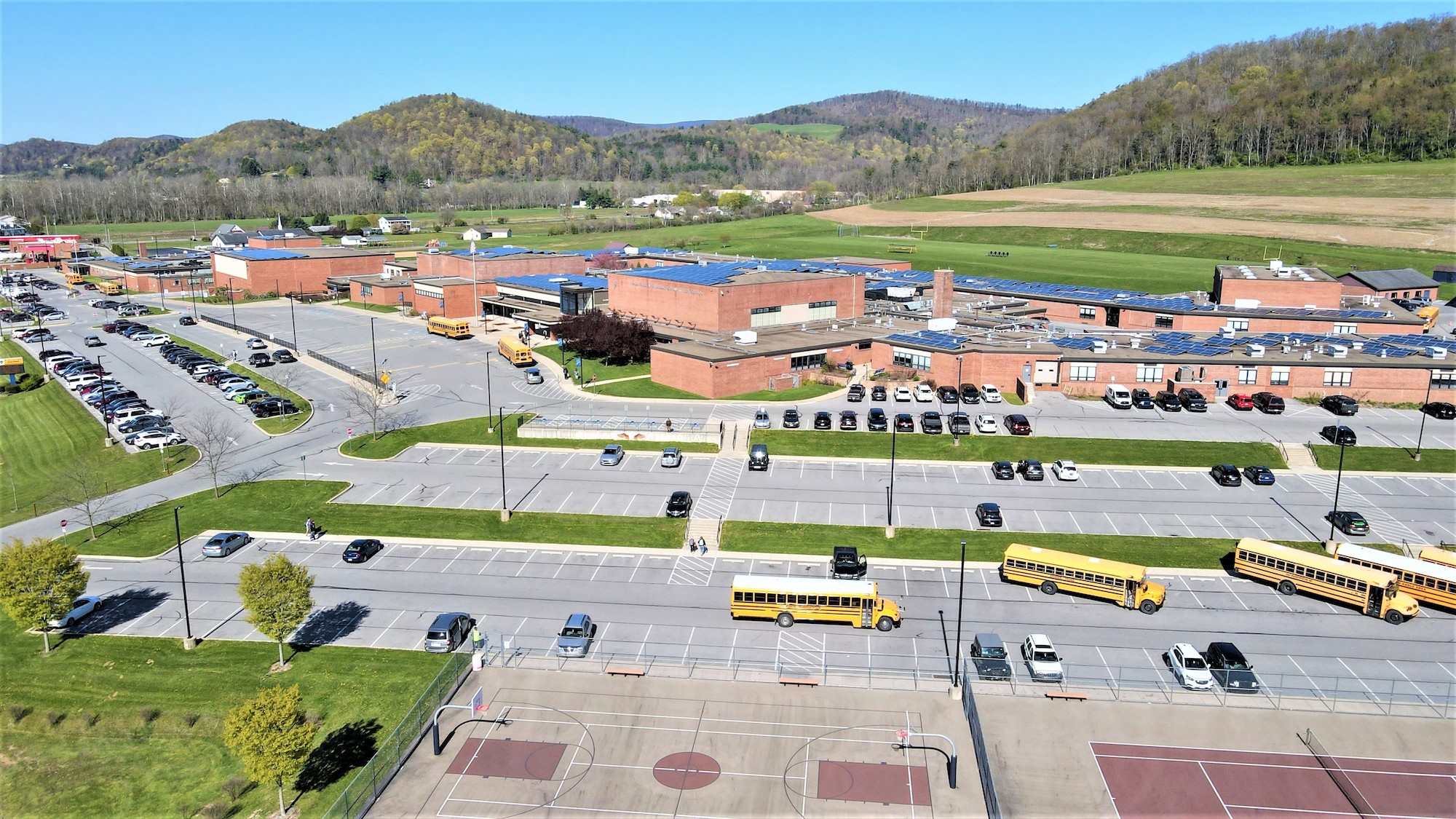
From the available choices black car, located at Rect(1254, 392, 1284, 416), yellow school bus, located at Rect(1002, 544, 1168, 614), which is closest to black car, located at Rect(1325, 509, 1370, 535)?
yellow school bus, located at Rect(1002, 544, 1168, 614)

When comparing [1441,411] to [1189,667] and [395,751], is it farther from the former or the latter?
[395,751]

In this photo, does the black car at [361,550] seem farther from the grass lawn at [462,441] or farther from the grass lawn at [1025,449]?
the grass lawn at [1025,449]

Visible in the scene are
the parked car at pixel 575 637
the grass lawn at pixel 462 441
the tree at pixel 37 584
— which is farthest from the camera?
the grass lawn at pixel 462 441

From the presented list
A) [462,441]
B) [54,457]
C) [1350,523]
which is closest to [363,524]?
[462,441]

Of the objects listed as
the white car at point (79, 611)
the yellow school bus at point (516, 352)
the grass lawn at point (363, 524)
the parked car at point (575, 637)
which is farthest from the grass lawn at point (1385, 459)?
the white car at point (79, 611)

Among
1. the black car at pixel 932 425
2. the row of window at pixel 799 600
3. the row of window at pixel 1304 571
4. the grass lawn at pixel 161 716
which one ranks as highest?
the black car at pixel 932 425

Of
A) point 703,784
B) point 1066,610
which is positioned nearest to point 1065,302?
point 1066,610

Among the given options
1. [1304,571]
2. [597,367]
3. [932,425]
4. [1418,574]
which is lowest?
[1304,571]
